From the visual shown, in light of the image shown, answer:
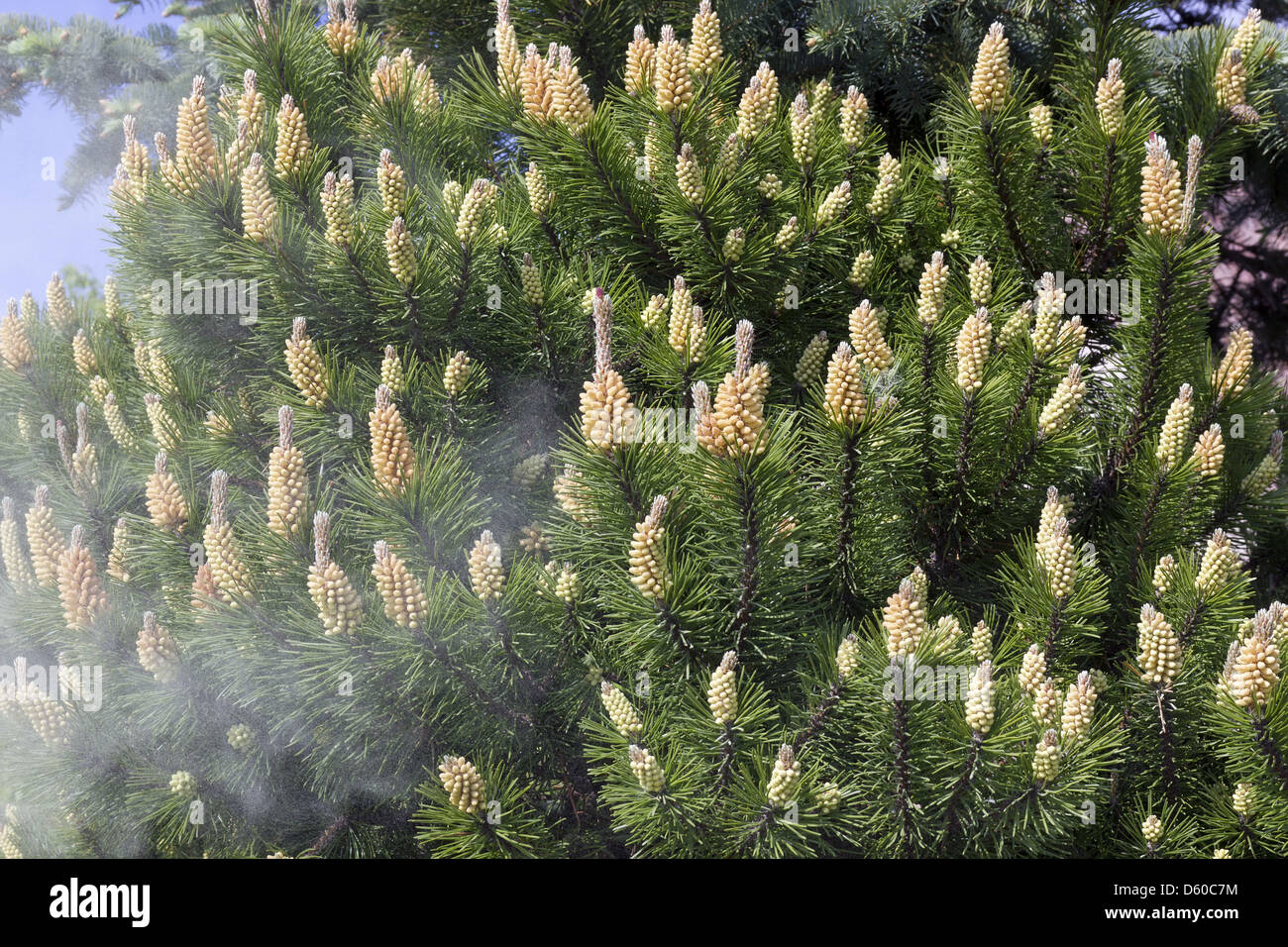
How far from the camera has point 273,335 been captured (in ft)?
8.48

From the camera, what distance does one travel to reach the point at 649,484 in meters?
2.00

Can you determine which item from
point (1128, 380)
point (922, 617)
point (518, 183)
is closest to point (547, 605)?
point (922, 617)

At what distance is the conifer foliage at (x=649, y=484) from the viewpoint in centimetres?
204

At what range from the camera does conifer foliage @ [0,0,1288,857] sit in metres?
2.04

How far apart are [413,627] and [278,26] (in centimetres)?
175

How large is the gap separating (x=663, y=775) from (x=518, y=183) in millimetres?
1606

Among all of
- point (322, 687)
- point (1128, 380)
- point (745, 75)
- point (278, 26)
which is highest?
point (745, 75)
